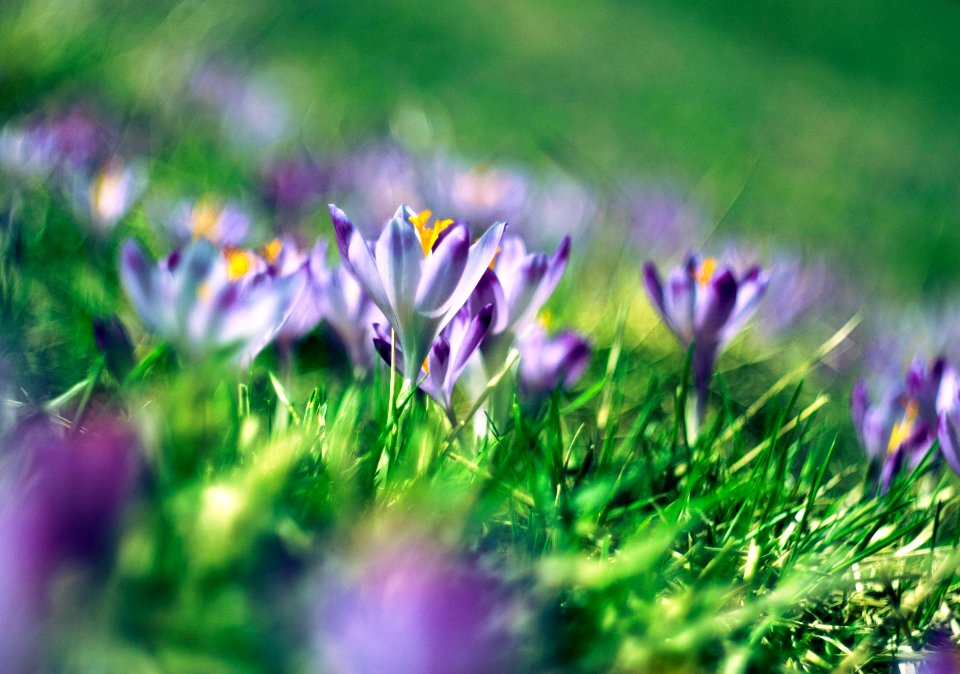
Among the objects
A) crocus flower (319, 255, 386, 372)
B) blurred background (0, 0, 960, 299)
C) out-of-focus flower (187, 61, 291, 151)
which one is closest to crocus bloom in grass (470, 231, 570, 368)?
Result: crocus flower (319, 255, 386, 372)

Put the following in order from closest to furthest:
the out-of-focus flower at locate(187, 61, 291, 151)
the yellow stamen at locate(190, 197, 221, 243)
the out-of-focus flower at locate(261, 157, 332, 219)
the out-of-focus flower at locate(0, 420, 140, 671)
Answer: the out-of-focus flower at locate(0, 420, 140, 671) → the yellow stamen at locate(190, 197, 221, 243) → the out-of-focus flower at locate(261, 157, 332, 219) → the out-of-focus flower at locate(187, 61, 291, 151)

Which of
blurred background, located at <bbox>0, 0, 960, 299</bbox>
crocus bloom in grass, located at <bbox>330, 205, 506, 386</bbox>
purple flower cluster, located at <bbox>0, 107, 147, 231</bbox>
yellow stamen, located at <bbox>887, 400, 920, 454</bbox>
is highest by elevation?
crocus bloom in grass, located at <bbox>330, 205, 506, 386</bbox>

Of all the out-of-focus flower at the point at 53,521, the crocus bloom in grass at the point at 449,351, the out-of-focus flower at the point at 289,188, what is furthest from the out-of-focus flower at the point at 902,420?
the out-of-focus flower at the point at 289,188

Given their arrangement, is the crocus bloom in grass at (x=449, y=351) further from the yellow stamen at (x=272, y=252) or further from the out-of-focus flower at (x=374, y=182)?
the out-of-focus flower at (x=374, y=182)

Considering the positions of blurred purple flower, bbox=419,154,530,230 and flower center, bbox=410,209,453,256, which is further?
blurred purple flower, bbox=419,154,530,230

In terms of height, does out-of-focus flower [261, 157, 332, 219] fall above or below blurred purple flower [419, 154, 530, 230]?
below

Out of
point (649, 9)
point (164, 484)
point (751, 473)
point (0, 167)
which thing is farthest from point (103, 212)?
point (649, 9)

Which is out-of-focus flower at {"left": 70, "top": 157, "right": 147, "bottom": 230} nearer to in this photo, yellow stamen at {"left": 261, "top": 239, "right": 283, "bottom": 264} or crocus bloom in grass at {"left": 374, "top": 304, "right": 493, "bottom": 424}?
yellow stamen at {"left": 261, "top": 239, "right": 283, "bottom": 264}

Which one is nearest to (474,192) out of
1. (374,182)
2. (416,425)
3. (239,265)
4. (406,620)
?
(374,182)
